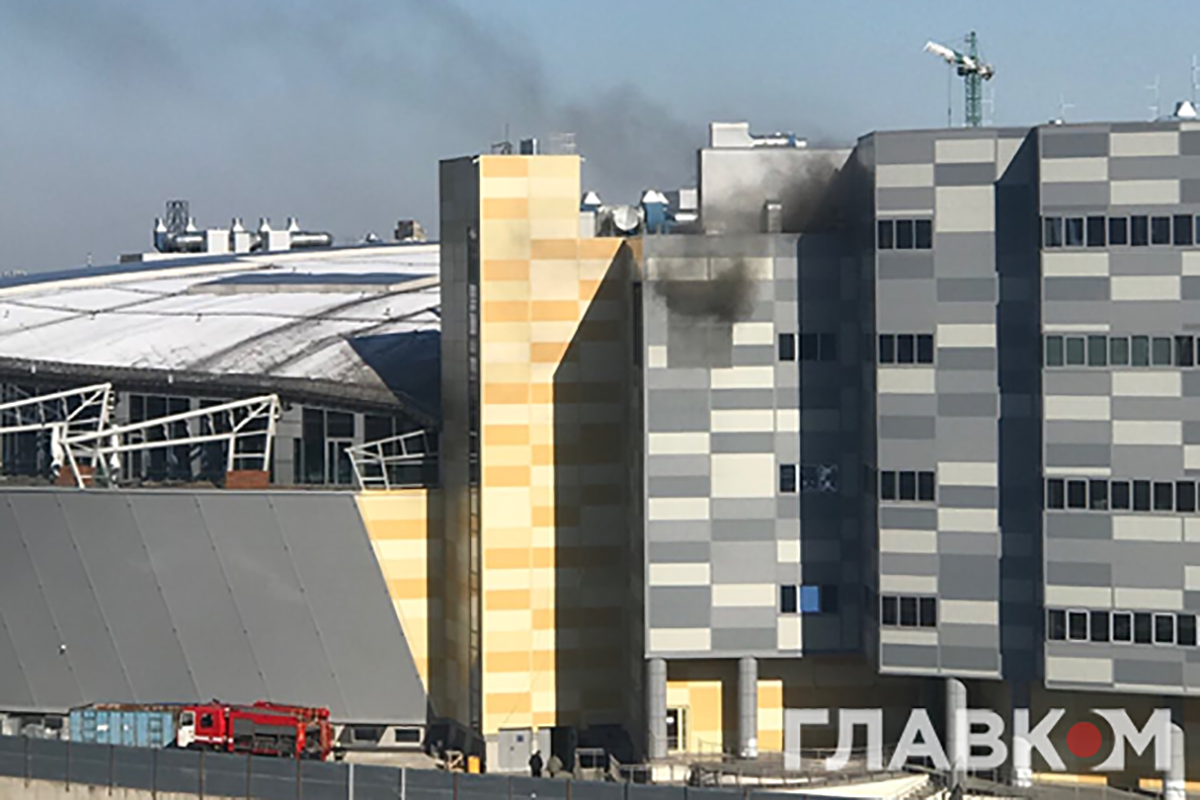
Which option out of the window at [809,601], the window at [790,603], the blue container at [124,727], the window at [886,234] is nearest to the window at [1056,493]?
the window at [809,601]

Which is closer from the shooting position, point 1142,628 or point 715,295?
point 1142,628

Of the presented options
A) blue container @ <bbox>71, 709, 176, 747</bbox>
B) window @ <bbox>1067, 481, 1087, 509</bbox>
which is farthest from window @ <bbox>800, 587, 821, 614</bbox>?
blue container @ <bbox>71, 709, 176, 747</bbox>

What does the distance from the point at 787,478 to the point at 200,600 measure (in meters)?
22.0

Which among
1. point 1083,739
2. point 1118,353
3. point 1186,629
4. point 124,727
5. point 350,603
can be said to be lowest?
point 124,727

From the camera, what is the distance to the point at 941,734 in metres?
70.4

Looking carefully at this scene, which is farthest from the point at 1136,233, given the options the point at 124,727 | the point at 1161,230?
the point at 124,727

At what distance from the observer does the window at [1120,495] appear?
64.7m

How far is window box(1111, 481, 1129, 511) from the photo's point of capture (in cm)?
6469

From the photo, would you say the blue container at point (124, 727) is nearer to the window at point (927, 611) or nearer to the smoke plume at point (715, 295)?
the smoke plume at point (715, 295)

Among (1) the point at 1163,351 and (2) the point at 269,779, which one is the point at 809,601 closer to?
(1) the point at 1163,351

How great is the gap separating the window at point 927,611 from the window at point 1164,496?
299 inches

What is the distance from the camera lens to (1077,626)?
65188mm

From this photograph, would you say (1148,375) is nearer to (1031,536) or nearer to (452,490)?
(1031,536)

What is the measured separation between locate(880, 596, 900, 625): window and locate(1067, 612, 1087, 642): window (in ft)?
17.9
